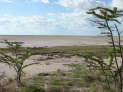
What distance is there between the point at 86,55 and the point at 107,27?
1.31 meters

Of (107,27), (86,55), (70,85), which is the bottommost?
(70,85)

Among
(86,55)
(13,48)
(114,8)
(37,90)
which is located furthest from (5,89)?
(114,8)

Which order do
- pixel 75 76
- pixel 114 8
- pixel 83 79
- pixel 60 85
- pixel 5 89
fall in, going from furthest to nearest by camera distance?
pixel 75 76, pixel 83 79, pixel 60 85, pixel 5 89, pixel 114 8

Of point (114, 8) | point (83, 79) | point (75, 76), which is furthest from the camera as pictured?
point (75, 76)

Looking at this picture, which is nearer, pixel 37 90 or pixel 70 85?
pixel 37 90

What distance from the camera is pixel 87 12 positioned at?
574 cm

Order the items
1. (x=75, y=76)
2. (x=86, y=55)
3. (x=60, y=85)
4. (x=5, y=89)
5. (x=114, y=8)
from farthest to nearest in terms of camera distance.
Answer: (x=75, y=76), (x=60, y=85), (x=5, y=89), (x=86, y=55), (x=114, y=8)

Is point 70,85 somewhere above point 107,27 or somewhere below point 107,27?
below

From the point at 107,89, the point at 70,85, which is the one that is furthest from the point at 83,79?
the point at 107,89

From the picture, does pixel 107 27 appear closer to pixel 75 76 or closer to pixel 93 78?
pixel 93 78

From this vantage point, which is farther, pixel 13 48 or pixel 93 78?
pixel 93 78

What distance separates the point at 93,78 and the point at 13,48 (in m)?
3.31

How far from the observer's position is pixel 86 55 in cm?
691

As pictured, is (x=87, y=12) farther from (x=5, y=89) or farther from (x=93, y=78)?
(x=93, y=78)
